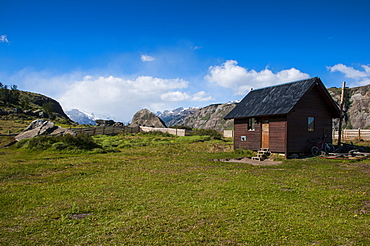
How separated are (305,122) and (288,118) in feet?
8.05

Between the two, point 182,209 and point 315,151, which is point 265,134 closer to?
point 315,151

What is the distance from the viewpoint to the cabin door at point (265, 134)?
919 inches

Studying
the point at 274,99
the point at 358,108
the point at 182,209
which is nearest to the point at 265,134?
the point at 274,99

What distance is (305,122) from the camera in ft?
76.0

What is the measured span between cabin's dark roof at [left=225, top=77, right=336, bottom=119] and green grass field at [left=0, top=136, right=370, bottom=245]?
10277 mm

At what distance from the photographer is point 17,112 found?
63781 millimetres

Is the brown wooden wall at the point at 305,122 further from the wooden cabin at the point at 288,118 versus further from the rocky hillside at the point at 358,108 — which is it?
the rocky hillside at the point at 358,108

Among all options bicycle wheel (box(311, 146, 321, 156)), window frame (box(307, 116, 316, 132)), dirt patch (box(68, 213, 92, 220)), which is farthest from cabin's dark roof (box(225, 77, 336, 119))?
dirt patch (box(68, 213, 92, 220))

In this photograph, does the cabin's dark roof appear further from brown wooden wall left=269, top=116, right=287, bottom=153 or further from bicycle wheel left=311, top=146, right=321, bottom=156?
bicycle wheel left=311, top=146, right=321, bottom=156

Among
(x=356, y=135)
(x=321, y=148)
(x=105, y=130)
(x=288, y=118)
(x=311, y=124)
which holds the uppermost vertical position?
(x=288, y=118)

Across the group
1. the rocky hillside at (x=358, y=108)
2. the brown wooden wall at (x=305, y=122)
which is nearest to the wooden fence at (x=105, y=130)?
the brown wooden wall at (x=305, y=122)

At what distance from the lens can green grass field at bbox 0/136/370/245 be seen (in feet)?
18.4

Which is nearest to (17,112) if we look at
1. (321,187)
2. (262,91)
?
(262,91)

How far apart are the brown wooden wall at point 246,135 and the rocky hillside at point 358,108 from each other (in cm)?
9964
